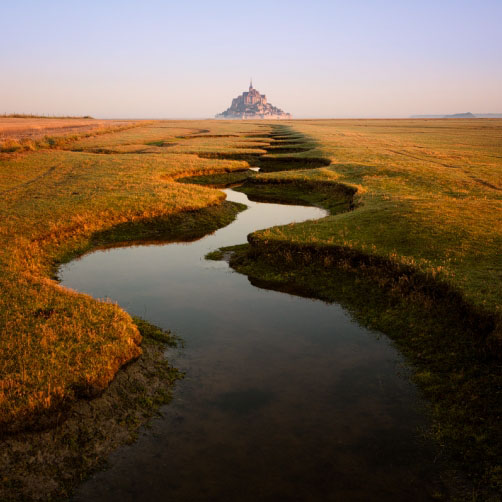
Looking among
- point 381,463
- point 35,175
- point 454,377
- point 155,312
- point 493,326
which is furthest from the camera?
point 35,175

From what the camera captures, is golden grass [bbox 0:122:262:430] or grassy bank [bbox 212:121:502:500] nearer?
grassy bank [bbox 212:121:502:500]

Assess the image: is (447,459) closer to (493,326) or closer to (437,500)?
(437,500)

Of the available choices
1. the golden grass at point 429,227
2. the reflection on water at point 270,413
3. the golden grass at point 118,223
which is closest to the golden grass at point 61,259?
the golden grass at point 118,223

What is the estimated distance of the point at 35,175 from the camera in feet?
136

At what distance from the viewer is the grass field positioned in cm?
1070

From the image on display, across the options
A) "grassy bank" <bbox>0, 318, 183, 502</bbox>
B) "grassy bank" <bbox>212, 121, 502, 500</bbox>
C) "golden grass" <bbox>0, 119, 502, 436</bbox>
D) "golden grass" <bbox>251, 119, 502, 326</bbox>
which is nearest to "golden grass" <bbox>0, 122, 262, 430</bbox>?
"golden grass" <bbox>0, 119, 502, 436</bbox>

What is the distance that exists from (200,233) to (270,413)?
17.9 metres

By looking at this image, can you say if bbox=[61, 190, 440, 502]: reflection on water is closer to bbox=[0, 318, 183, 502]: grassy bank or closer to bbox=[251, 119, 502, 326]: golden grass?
bbox=[0, 318, 183, 502]: grassy bank

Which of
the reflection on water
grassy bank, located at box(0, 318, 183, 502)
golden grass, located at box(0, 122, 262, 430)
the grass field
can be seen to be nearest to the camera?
grassy bank, located at box(0, 318, 183, 502)

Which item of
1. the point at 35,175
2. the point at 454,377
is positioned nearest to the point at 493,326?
the point at 454,377

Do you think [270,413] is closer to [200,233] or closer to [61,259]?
[61,259]

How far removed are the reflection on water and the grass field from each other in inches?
55.7

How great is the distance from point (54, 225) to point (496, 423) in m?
23.4

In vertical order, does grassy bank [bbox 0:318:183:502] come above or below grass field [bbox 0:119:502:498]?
below
